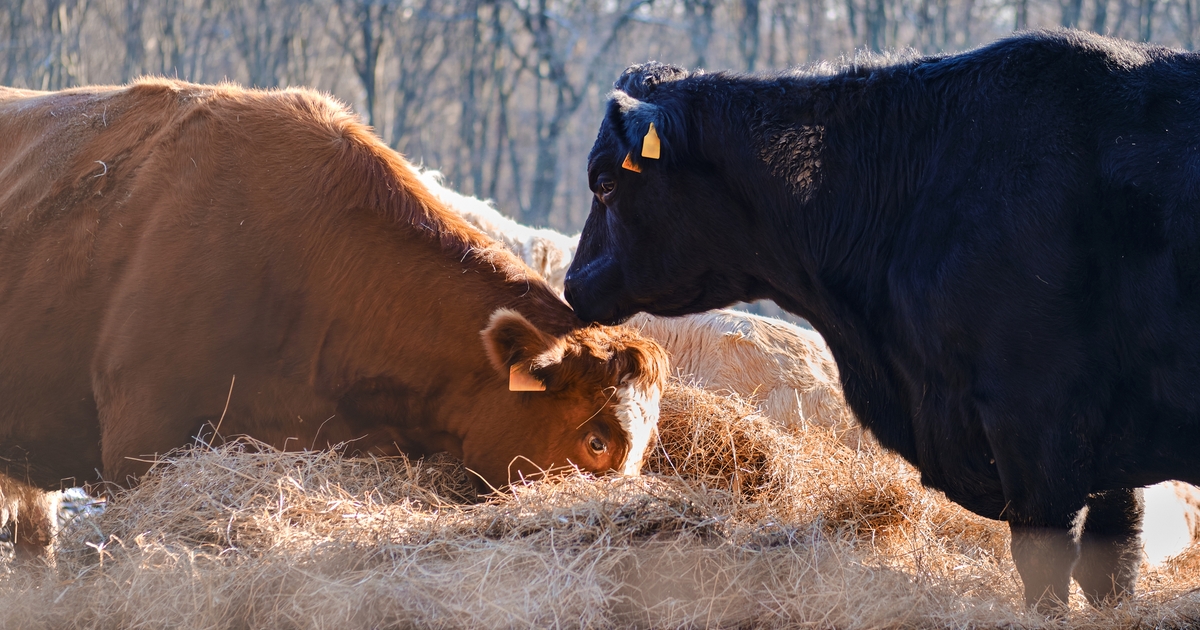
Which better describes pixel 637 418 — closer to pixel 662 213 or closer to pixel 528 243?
pixel 662 213

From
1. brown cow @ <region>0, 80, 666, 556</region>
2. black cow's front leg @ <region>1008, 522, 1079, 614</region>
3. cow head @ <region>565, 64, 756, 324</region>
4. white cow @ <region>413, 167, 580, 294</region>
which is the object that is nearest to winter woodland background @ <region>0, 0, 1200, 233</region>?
white cow @ <region>413, 167, 580, 294</region>

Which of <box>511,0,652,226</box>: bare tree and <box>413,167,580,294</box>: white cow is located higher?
<box>511,0,652,226</box>: bare tree

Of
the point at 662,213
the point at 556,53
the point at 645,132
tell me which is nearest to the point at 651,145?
the point at 645,132

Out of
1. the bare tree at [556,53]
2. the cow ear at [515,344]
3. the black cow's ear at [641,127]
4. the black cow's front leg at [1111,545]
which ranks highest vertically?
the bare tree at [556,53]

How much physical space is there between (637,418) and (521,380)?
476 millimetres

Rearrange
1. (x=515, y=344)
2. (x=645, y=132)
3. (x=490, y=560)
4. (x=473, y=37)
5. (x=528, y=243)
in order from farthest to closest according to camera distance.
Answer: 1. (x=473, y=37)
2. (x=528, y=243)
3. (x=515, y=344)
4. (x=645, y=132)
5. (x=490, y=560)

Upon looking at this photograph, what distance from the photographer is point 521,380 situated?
356 cm

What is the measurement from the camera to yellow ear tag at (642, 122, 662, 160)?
3.44 meters

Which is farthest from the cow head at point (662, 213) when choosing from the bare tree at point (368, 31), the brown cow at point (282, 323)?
the bare tree at point (368, 31)

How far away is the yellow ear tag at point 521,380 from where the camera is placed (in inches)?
140

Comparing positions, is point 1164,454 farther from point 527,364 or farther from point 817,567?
point 527,364

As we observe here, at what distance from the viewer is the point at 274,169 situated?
388cm

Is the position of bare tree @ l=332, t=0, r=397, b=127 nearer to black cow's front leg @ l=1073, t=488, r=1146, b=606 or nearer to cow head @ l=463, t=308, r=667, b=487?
cow head @ l=463, t=308, r=667, b=487

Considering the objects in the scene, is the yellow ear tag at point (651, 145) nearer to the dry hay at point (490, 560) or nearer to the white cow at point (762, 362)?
the dry hay at point (490, 560)
